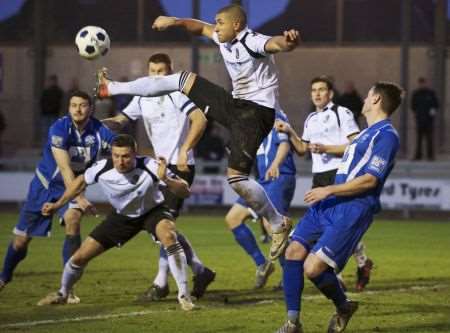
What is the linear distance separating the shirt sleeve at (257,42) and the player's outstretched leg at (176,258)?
1.95 metres

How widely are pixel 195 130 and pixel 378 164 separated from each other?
8.61 ft

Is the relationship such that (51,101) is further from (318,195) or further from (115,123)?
(318,195)

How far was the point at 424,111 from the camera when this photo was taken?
24.0m

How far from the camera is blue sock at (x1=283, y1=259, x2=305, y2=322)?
9.26 meters

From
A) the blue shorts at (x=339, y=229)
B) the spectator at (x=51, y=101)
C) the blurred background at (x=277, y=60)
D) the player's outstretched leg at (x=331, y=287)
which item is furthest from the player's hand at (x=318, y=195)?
the spectator at (x=51, y=101)

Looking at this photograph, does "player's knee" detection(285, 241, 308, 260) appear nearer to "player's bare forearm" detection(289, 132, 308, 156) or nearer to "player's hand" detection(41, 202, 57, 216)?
"player's bare forearm" detection(289, 132, 308, 156)

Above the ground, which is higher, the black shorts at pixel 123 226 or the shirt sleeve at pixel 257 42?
the shirt sleeve at pixel 257 42

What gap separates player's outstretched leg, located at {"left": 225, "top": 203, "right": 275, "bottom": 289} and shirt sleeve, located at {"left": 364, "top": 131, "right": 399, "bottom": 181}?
3.74 m

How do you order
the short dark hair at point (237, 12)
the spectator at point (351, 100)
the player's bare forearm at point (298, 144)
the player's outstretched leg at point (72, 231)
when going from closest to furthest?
the short dark hair at point (237, 12) → the player's outstretched leg at point (72, 231) → the player's bare forearm at point (298, 144) → the spectator at point (351, 100)

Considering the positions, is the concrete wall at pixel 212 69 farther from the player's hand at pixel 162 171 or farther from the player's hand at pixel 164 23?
the player's hand at pixel 162 171

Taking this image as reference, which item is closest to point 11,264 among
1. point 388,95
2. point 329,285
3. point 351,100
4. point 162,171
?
point 162,171

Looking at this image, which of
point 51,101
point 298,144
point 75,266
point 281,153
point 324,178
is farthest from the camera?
point 51,101

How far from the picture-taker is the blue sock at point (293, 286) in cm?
926

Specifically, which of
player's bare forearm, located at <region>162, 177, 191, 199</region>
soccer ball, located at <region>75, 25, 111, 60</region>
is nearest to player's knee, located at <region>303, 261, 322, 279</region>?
player's bare forearm, located at <region>162, 177, 191, 199</region>
